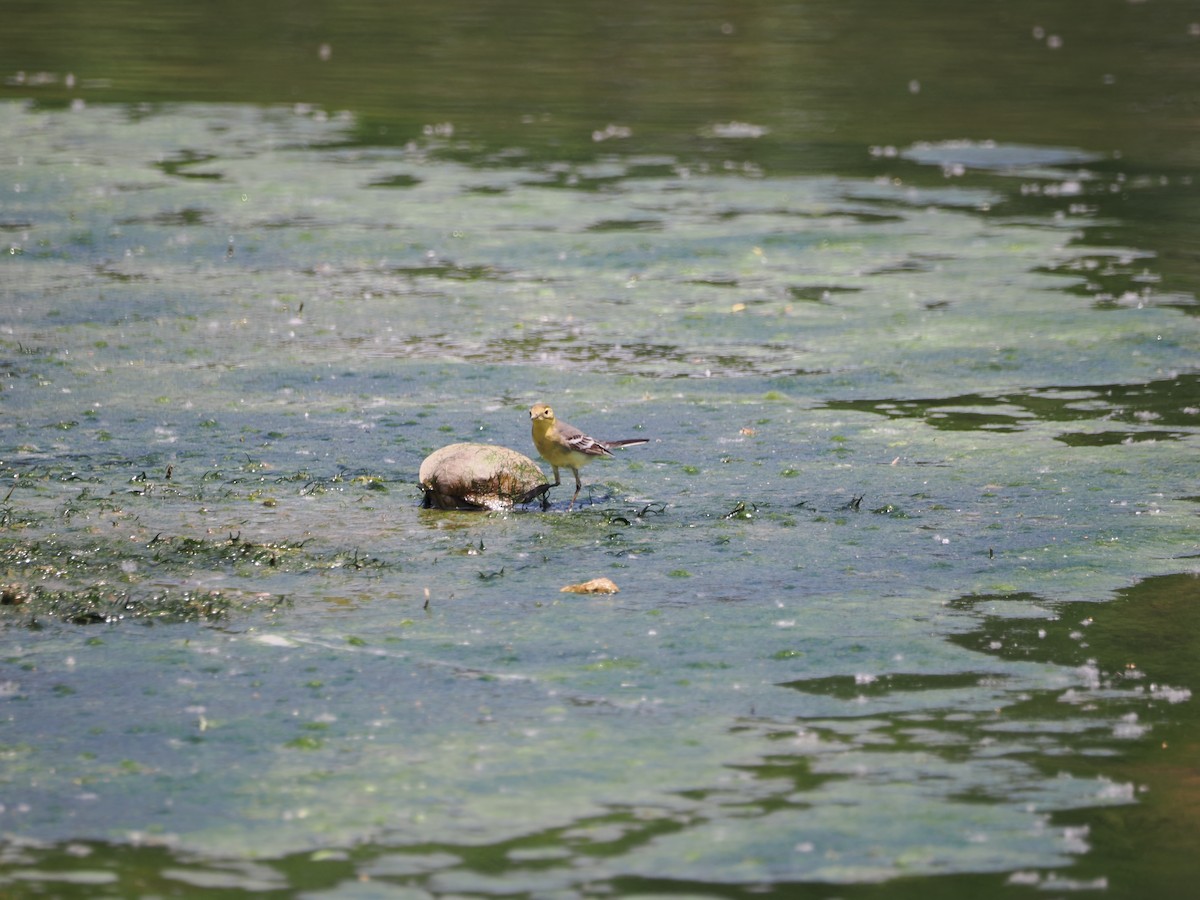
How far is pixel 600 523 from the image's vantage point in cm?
599

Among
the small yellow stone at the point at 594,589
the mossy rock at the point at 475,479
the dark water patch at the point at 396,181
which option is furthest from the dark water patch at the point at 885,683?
the dark water patch at the point at 396,181

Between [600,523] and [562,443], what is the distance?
31cm

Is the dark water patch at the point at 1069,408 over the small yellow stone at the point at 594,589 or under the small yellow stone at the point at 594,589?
over

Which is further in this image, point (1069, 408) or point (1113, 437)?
point (1069, 408)

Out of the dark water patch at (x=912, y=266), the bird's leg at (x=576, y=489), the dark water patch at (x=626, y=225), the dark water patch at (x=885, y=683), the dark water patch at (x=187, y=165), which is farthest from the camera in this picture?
the dark water patch at (x=187, y=165)

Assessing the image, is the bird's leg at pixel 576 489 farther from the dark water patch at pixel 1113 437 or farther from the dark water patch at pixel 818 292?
the dark water patch at pixel 818 292

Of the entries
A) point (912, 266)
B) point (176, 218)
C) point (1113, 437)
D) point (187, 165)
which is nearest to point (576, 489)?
point (1113, 437)

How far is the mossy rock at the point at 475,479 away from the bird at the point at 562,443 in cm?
11

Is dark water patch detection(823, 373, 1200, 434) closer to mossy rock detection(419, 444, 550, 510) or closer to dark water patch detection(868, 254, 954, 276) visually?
mossy rock detection(419, 444, 550, 510)

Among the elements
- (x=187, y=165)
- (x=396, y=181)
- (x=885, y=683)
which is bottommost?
(x=885, y=683)

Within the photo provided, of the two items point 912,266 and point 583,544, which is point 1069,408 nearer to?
point 583,544

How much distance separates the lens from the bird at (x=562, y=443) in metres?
6.04

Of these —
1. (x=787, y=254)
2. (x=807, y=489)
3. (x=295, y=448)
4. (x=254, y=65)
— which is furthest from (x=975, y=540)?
(x=254, y=65)

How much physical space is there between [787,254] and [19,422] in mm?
5113
